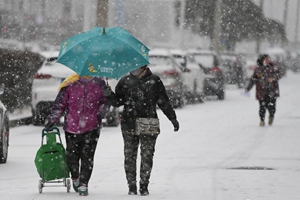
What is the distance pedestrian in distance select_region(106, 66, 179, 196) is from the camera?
9.61m

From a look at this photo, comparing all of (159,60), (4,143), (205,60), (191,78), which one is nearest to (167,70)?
(159,60)

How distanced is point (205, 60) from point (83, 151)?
2338 cm

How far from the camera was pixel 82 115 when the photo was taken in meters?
9.59

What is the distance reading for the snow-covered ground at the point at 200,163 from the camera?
1009 centimetres

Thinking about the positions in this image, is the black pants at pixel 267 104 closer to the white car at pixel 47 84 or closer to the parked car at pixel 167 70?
the parked car at pixel 167 70

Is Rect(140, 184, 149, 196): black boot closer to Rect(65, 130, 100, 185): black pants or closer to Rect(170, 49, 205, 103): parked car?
Rect(65, 130, 100, 185): black pants

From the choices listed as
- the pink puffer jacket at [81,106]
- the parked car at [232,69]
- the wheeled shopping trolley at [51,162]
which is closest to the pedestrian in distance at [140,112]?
the pink puffer jacket at [81,106]

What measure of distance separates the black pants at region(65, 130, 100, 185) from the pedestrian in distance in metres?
0.35

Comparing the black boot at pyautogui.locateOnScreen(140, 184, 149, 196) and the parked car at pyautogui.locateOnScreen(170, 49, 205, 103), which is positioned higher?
the black boot at pyautogui.locateOnScreen(140, 184, 149, 196)

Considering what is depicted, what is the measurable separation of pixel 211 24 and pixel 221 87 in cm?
4279

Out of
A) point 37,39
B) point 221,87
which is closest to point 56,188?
point 221,87

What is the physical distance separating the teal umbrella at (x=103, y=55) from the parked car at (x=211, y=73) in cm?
2147

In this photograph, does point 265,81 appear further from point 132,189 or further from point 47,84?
point 132,189

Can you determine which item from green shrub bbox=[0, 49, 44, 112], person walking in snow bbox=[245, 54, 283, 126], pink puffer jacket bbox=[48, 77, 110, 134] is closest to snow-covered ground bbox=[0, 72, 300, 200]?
person walking in snow bbox=[245, 54, 283, 126]
